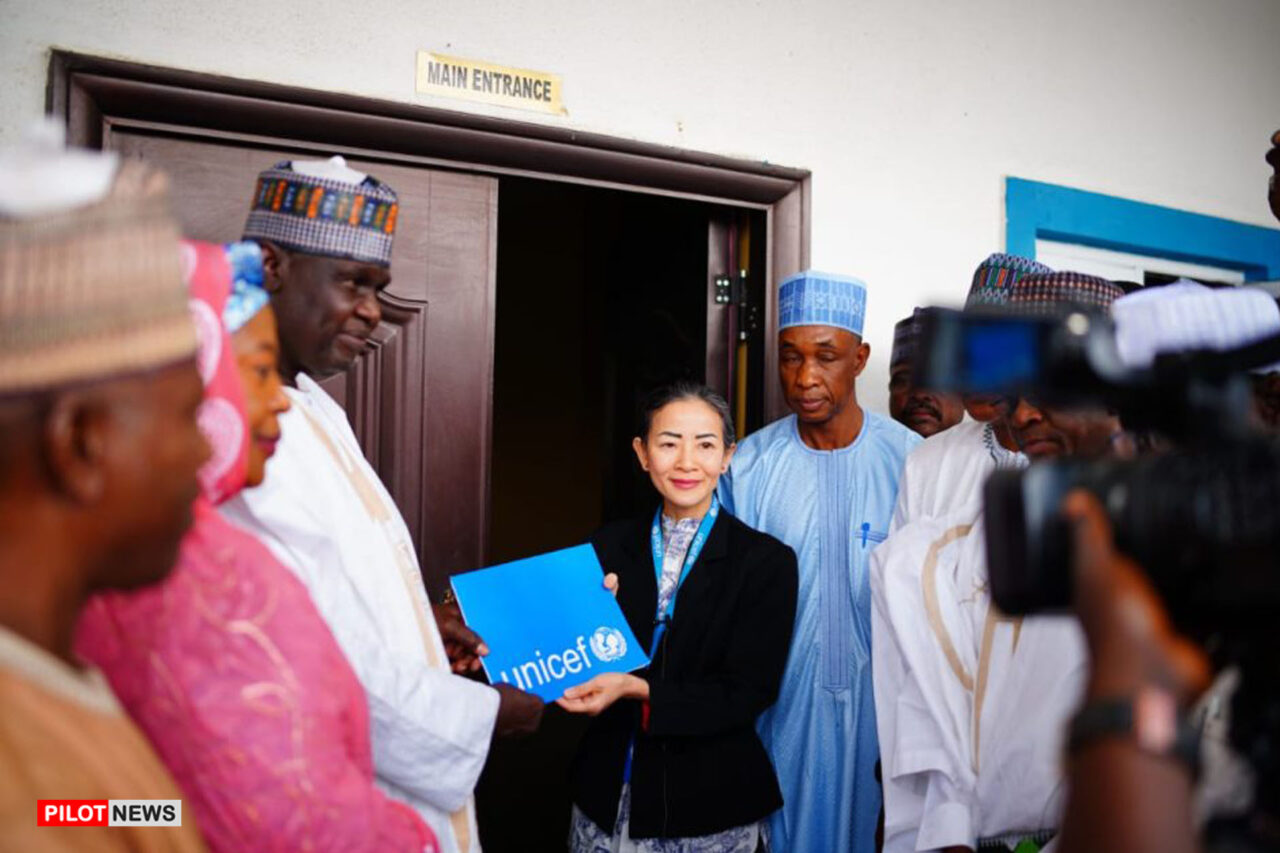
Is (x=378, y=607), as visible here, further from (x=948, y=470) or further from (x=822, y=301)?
(x=822, y=301)

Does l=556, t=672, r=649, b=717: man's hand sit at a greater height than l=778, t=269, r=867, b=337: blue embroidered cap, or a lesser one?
lesser

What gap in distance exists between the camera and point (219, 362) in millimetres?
1093

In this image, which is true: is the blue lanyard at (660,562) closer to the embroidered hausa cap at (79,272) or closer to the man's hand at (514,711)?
the man's hand at (514,711)

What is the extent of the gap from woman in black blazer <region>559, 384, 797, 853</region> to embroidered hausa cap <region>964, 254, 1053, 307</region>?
87cm

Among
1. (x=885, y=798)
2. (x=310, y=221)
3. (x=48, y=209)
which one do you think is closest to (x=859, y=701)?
(x=885, y=798)

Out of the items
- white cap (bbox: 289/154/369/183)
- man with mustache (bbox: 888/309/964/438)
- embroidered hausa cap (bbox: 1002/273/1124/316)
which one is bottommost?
man with mustache (bbox: 888/309/964/438)

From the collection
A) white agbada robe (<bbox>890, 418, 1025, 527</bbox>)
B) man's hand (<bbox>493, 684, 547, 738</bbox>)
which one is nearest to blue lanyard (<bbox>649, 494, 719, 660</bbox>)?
white agbada robe (<bbox>890, 418, 1025, 527</bbox>)

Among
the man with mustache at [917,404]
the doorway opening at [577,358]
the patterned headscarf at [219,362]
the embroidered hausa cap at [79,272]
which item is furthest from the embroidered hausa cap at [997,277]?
the embroidered hausa cap at [79,272]

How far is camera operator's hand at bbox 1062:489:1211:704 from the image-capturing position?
752 millimetres

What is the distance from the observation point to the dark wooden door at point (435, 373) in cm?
269

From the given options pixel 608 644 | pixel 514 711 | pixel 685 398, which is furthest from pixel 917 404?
pixel 514 711

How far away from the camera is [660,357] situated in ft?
12.5

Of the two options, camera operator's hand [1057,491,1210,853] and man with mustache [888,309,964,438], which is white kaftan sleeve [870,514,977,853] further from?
man with mustache [888,309,964,438]

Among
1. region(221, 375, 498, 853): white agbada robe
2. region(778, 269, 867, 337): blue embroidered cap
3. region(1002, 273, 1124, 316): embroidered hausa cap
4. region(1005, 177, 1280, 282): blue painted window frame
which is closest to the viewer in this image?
region(221, 375, 498, 853): white agbada robe
